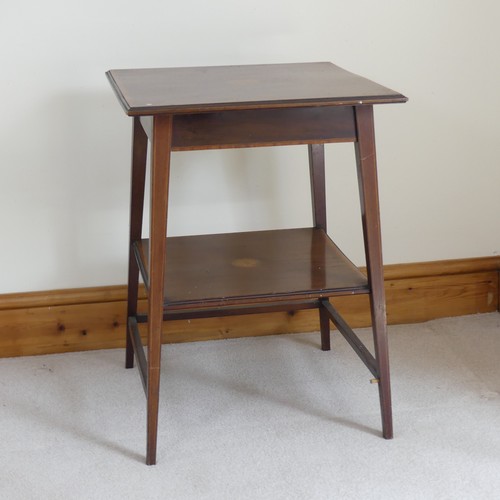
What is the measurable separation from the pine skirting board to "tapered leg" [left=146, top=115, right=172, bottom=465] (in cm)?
55

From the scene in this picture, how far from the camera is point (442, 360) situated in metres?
2.18

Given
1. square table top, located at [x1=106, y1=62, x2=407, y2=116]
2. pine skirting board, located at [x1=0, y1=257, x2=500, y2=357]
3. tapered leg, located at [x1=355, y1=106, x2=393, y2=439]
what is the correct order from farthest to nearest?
pine skirting board, located at [x1=0, y1=257, x2=500, y2=357]
tapered leg, located at [x1=355, y1=106, x2=393, y2=439]
square table top, located at [x1=106, y1=62, x2=407, y2=116]

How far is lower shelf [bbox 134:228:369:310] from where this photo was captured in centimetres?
173

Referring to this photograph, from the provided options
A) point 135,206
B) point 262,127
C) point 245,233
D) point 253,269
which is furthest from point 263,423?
point 262,127

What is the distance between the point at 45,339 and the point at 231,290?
2.32ft

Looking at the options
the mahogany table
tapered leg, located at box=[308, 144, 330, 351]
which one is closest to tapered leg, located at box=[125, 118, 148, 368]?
the mahogany table

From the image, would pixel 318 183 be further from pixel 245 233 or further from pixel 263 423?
pixel 263 423

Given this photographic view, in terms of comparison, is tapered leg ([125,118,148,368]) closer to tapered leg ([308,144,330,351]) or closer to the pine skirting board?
the pine skirting board

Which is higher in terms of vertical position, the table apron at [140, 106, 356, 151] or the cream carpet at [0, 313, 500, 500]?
the table apron at [140, 106, 356, 151]

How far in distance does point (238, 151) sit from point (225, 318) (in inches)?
17.4

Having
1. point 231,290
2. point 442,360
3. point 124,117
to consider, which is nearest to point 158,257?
point 231,290

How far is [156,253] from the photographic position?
64.7 inches

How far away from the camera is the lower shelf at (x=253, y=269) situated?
173 centimetres

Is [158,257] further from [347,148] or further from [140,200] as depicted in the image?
[347,148]
